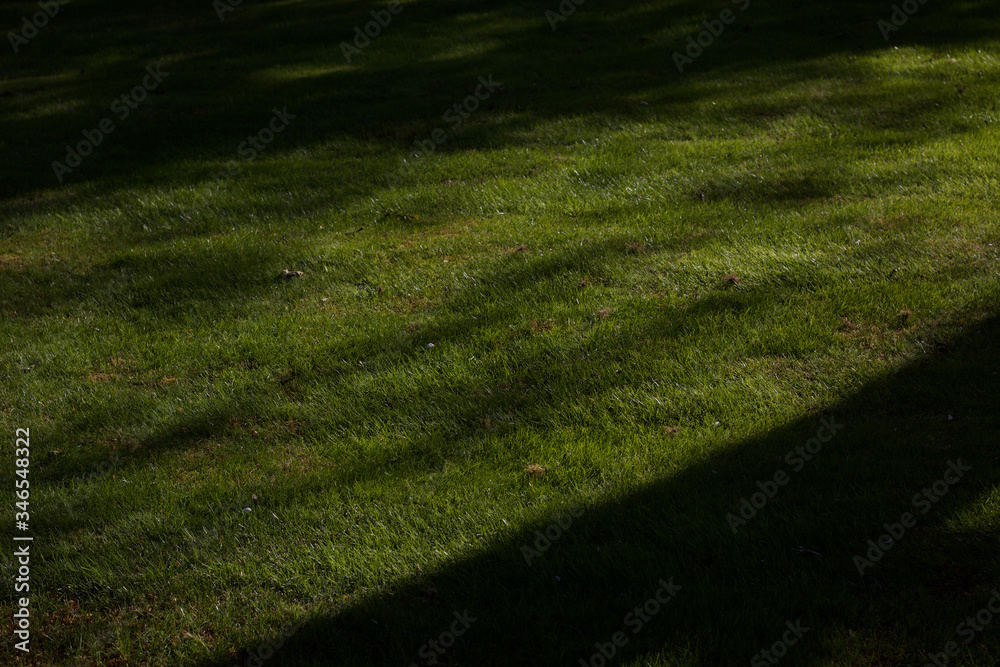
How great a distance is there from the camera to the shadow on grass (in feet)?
10.8

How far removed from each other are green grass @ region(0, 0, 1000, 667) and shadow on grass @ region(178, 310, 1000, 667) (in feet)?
0.05

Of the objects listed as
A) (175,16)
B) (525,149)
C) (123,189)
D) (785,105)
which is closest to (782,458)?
(525,149)

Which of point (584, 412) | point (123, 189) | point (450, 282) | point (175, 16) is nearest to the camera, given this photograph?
point (584, 412)

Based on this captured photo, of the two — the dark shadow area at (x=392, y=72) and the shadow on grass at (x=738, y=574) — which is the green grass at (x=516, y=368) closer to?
the shadow on grass at (x=738, y=574)

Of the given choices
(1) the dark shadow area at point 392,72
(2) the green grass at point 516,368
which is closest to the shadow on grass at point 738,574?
(2) the green grass at point 516,368

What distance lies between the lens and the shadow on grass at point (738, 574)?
3.29 metres

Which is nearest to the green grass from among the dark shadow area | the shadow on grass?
the shadow on grass

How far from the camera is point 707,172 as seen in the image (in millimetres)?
7914

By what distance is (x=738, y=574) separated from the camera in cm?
359

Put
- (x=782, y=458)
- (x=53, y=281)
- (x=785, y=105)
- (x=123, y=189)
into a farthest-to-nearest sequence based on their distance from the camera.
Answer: (x=785, y=105), (x=123, y=189), (x=53, y=281), (x=782, y=458)

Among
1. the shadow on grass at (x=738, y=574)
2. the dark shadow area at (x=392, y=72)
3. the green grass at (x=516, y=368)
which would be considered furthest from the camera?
the dark shadow area at (x=392, y=72)

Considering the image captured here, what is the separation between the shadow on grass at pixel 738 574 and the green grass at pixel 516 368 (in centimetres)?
1

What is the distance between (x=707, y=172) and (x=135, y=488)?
5.63 m

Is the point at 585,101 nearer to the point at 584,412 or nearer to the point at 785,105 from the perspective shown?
the point at 785,105
